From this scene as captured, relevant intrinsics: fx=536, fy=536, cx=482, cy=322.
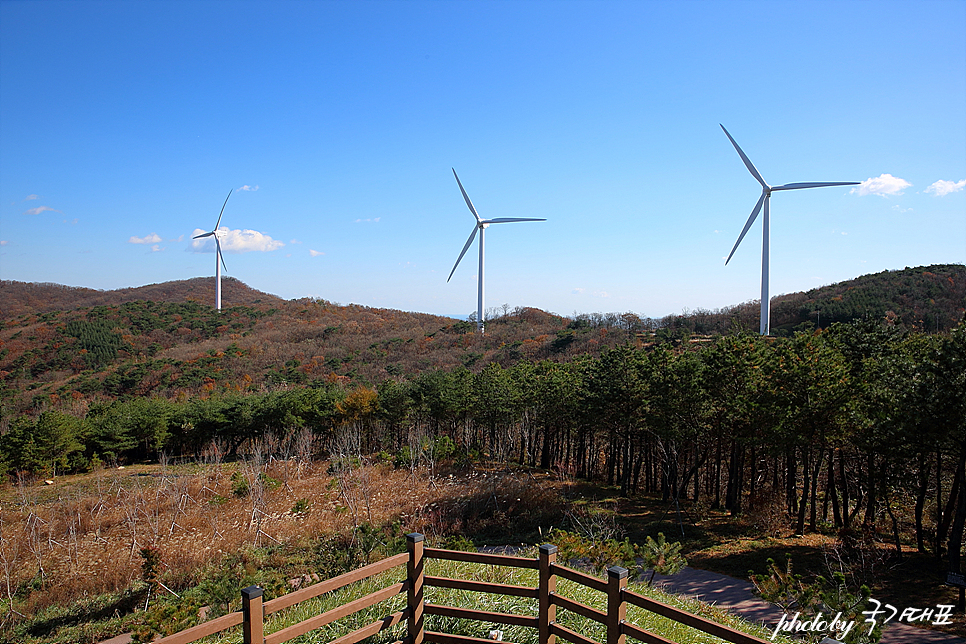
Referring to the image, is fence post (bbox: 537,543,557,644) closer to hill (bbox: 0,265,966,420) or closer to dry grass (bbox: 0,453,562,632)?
dry grass (bbox: 0,453,562,632)

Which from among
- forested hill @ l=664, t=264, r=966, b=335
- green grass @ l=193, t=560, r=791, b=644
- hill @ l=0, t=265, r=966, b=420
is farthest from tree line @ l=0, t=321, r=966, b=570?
forested hill @ l=664, t=264, r=966, b=335

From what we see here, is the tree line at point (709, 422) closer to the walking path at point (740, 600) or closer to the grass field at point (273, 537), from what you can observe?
the grass field at point (273, 537)

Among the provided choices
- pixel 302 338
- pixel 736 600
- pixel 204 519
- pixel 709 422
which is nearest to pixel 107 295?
pixel 302 338

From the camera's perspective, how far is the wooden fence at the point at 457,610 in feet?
12.4

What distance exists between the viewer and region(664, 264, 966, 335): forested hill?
46031 millimetres

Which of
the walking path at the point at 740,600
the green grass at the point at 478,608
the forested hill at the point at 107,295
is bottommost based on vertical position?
the walking path at the point at 740,600

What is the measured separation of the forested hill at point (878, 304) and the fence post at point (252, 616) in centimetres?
4178

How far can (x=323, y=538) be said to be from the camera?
572 inches

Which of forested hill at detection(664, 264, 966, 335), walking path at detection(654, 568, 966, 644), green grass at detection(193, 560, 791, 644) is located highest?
forested hill at detection(664, 264, 966, 335)

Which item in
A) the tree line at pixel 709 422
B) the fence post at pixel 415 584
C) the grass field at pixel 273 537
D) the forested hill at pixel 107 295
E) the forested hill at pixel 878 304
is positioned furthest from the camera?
the forested hill at pixel 107 295

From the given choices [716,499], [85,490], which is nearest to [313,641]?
[716,499]

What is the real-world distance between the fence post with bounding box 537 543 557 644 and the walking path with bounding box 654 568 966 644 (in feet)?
23.6

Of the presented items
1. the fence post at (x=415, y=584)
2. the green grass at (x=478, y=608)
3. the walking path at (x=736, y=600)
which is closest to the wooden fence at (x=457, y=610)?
the fence post at (x=415, y=584)

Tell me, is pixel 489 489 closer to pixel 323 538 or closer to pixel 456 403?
pixel 323 538
